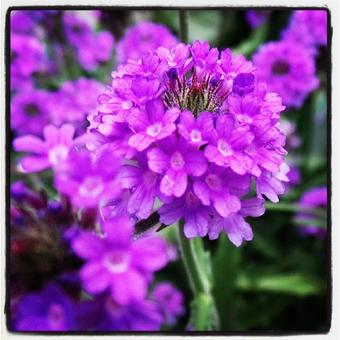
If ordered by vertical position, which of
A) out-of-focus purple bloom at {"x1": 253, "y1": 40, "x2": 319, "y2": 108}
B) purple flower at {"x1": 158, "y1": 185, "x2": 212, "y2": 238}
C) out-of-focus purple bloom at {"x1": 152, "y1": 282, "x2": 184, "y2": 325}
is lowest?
out-of-focus purple bloom at {"x1": 152, "y1": 282, "x2": 184, "y2": 325}

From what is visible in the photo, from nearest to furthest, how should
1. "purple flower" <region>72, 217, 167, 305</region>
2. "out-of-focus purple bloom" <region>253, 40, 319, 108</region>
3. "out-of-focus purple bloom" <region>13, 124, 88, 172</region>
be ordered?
"purple flower" <region>72, 217, 167, 305</region>
"out-of-focus purple bloom" <region>13, 124, 88, 172</region>
"out-of-focus purple bloom" <region>253, 40, 319, 108</region>

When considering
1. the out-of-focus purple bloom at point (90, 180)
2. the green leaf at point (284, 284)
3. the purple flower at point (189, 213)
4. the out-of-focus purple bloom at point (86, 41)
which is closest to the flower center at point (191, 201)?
the purple flower at point (189, 213)

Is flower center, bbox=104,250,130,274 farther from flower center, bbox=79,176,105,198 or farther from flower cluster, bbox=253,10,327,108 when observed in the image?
flower cluster, bbox=253,10,327,108

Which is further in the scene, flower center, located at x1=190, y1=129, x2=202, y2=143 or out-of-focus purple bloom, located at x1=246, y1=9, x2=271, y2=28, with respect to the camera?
out-of-focus purple bloom, located at x1=246, y1=9, x2=271, y2=28

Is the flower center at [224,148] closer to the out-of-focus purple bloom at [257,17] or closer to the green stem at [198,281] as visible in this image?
the green stem at [198,281]

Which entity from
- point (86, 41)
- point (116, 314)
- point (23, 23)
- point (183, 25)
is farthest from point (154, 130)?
point (86, 41)

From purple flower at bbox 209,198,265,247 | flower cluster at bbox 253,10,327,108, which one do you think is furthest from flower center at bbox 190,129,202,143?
flower cluster at bbox 253,10,327,108
